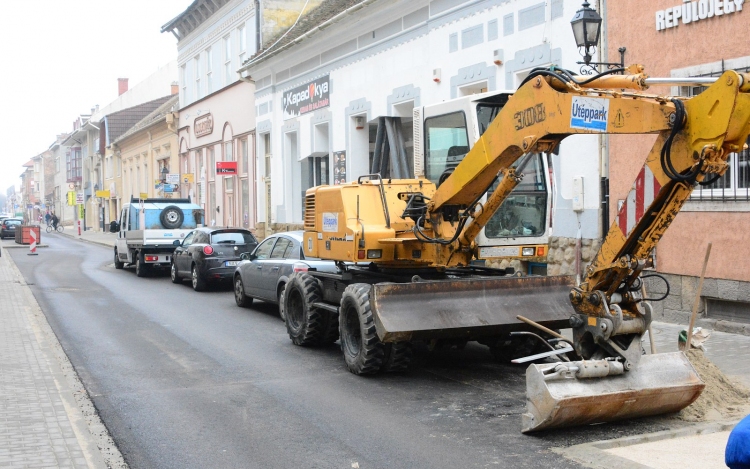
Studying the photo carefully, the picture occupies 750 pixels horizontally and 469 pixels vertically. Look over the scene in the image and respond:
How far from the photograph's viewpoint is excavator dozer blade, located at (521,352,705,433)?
6598 mm

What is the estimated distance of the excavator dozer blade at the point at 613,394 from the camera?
6598 mm

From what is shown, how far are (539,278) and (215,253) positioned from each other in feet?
35.9

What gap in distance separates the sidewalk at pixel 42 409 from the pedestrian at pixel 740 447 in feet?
16.2

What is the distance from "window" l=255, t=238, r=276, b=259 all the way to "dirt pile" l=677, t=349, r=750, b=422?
29.2 ft

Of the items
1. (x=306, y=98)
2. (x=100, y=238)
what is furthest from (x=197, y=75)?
(x=100, y=238)

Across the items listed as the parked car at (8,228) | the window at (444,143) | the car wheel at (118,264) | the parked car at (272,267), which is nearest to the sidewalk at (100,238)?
the parked car at (8,228)

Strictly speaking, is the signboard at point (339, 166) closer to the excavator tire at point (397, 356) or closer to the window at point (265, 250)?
the window at point (265, 250)

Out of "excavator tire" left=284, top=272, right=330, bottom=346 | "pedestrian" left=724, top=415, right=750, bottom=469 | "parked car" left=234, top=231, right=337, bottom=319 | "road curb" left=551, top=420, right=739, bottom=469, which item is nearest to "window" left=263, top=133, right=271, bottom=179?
"parked car" left=234, top=231, right=337, bottom=319

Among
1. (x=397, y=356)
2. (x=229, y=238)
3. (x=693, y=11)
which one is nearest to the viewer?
(x=397, y=356)

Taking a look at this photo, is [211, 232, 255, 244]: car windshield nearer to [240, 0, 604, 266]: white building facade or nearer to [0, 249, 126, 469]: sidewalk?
[240, 0, 604, 266]: white building facade

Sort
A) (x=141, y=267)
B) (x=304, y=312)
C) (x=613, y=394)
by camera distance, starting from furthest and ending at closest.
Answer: (x=141, y=267) → (x=304, y=312) → (x=613, y=394)

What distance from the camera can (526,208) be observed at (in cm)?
971

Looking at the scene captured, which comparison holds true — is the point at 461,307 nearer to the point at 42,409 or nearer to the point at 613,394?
the point at 613,394

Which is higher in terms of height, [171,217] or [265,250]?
[171,217]
